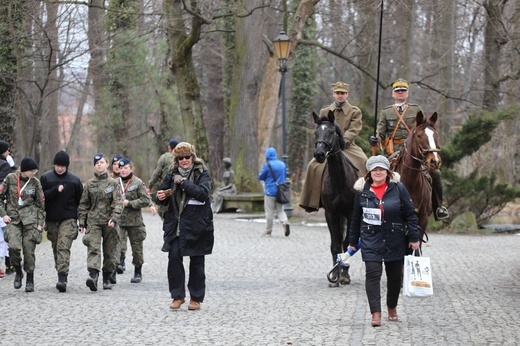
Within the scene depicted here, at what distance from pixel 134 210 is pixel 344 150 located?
3.21 m

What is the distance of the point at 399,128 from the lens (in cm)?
1403

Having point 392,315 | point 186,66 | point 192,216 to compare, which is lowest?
point 392,315

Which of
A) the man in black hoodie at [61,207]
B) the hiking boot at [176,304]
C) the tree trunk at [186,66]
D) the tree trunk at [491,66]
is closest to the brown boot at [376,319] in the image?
the hiking boot at [176,304]

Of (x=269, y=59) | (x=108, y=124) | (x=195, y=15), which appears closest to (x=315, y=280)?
(x=195, y=15)

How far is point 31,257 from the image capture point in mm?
13602

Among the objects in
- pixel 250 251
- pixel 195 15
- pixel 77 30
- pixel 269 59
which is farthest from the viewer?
pixel 269 59

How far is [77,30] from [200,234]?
1166 centimetres

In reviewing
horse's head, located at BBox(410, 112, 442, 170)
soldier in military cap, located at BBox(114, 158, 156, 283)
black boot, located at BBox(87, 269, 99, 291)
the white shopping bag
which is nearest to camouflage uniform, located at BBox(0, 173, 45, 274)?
black boot, located at BBox(87, 269, 99, 291)

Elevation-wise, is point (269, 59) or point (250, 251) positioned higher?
point (269, 59)

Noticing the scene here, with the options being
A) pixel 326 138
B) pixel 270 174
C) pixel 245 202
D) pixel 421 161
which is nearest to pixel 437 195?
pixel 421 161

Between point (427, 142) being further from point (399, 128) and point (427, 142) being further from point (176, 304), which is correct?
point (176, 304)

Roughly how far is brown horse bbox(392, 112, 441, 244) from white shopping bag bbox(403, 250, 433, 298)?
260cm

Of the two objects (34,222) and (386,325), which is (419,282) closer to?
(386,325)

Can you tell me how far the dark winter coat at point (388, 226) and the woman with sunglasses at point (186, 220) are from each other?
193 cm
